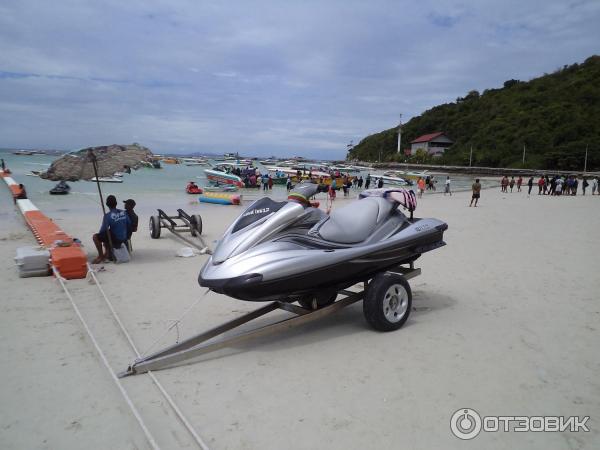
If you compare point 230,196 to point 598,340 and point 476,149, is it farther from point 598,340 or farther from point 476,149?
point 476,149

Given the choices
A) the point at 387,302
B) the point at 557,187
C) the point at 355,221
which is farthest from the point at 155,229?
the point at 557,187

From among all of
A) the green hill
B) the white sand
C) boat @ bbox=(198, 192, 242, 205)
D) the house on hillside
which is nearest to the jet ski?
the white sand

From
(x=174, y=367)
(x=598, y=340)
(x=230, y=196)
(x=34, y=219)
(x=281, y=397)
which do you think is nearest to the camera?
(x=281, y=397)

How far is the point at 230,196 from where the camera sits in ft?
74.3

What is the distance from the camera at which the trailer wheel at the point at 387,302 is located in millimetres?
4773

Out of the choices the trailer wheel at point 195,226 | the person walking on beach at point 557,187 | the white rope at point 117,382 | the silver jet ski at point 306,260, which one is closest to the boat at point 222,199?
the trailer wheel at point 195,226

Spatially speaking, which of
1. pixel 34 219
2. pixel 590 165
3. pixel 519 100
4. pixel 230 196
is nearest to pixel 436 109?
pixel 519 100

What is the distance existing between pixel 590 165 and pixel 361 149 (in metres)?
96.7

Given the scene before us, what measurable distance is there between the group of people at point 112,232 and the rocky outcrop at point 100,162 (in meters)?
1.28

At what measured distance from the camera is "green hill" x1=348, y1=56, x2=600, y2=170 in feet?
224

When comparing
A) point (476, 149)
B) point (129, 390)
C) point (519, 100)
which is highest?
point (519, 100)

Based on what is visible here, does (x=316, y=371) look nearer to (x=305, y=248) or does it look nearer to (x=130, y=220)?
(x=305, y=248)

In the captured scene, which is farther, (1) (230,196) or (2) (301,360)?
(1) (230,196)

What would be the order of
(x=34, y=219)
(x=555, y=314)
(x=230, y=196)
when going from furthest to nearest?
(x=230, y=196) < (x=34, y=219) < (x=555, y=314)
